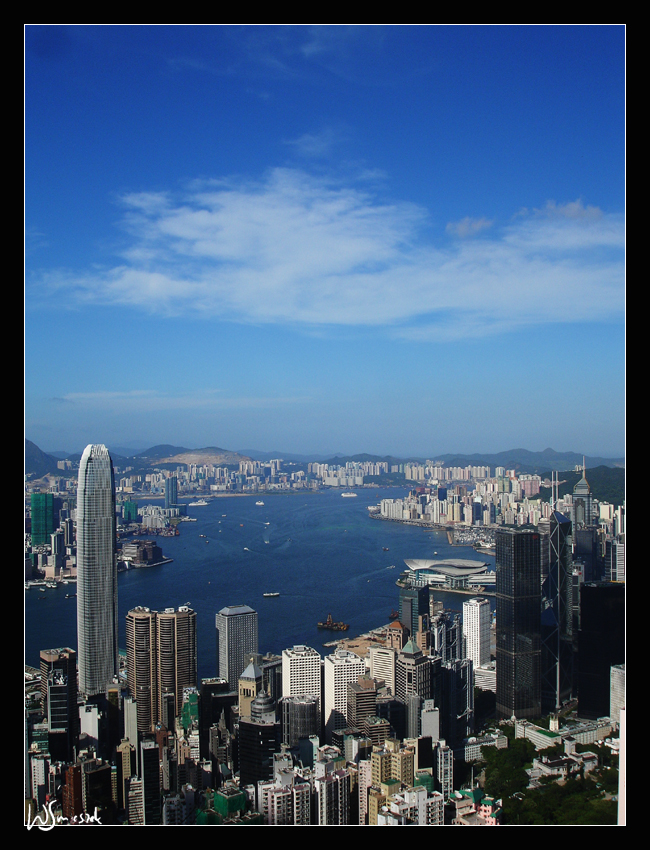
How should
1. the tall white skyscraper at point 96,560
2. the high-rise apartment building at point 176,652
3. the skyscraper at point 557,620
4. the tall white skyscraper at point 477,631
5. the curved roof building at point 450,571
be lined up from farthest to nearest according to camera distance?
the curved roof building at point 450,571
the tall white skyscraper at point 477,631
the tall white skyscraper at point 96,560
the skyscraper at point 557,620
the high-rise apartment building at point 176,652

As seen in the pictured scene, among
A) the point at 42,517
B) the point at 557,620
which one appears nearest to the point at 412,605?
the point at 557,620

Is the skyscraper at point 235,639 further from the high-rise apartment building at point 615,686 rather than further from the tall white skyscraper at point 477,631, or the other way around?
the high-rise apartment building at point 615,686

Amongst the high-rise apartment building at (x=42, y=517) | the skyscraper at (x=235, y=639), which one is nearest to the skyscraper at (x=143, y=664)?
the skyscraper at (x=235, y=639)

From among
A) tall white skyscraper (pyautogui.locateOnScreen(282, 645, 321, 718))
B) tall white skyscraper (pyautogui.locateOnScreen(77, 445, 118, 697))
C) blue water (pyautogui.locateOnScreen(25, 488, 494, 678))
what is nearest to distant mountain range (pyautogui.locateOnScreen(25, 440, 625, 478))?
tall white skyscraper (pyautogui.locateOnScreen(77, 445, 118, 697))

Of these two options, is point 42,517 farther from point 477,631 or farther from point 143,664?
point 477,631
